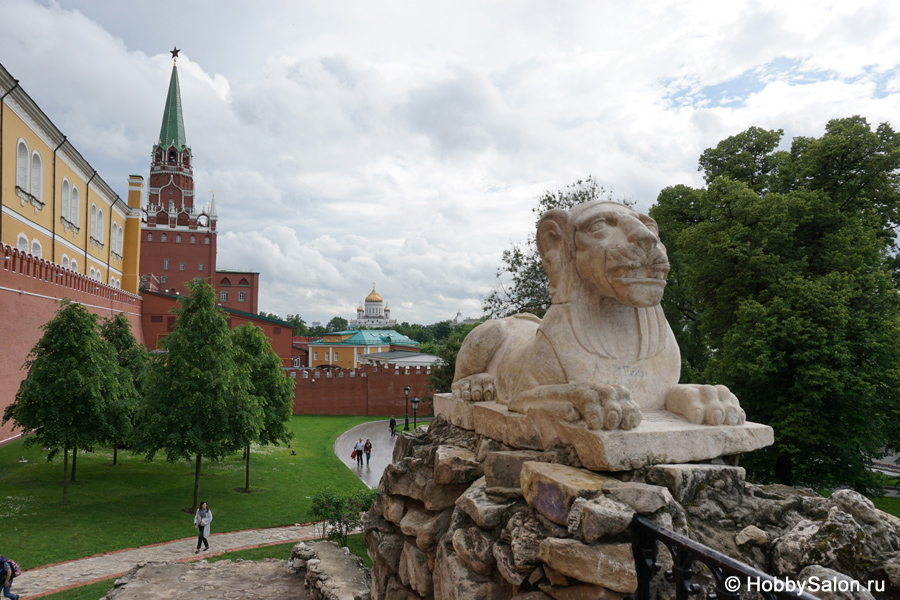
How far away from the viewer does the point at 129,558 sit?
10711 millimetres

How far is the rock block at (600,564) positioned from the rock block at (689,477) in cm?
59

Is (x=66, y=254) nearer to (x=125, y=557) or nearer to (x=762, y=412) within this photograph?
(x=125, y=557)

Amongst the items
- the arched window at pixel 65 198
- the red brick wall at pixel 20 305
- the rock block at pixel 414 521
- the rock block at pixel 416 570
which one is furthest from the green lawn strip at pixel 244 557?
the arched window at pixel 65 198

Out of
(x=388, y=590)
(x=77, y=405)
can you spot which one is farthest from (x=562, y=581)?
(x=77, y=405)

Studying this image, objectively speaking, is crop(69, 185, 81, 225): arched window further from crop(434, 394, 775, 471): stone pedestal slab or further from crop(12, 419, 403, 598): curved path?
crop(434, 394, 775, 471): stone pedestal slab

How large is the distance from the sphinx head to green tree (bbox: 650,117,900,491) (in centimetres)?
849

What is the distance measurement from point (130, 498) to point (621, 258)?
1498 cm

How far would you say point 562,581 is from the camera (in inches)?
111

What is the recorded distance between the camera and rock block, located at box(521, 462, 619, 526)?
2.91 m

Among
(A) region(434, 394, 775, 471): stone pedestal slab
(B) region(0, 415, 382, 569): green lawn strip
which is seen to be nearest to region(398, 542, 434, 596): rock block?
(A) region(434, 394, 775, 471): stone pedestal slab

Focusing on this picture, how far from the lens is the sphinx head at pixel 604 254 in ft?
12.3

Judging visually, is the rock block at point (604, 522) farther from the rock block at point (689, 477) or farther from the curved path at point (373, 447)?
the curved path at point (373, 447)

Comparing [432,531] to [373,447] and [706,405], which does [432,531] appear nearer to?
[706,405]

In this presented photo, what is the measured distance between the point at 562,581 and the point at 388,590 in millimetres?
2640
